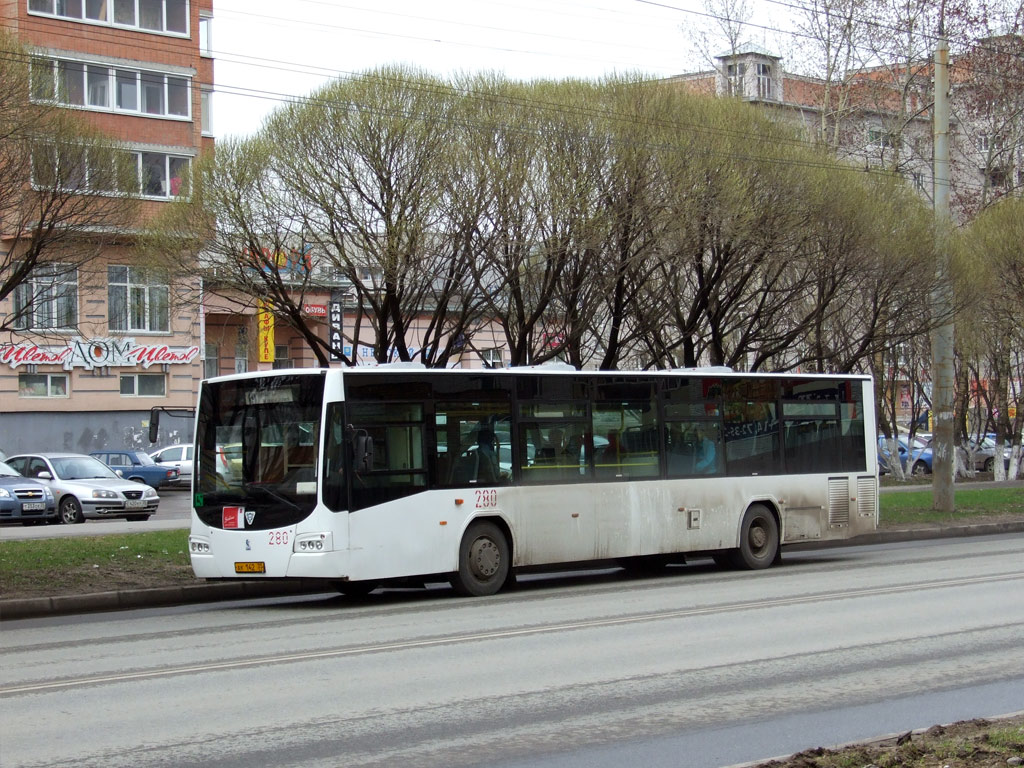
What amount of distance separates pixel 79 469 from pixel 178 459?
51.3 ft

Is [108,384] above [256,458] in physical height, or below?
above

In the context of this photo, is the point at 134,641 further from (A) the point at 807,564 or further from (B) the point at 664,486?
(A) the point at 807,564

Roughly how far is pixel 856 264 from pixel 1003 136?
18.1m

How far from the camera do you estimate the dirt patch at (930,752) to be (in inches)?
251

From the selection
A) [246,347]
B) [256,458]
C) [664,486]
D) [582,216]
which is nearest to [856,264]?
[582,216]

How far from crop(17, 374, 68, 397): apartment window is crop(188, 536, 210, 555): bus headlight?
3200 centimetres

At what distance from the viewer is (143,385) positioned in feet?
156

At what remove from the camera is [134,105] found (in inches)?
1801

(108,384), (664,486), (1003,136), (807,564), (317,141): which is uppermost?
(1003,136)

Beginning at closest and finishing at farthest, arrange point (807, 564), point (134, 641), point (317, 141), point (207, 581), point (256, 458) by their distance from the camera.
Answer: point (134, 641) → point (256, 458) → point (207, 581) → point (807, 564) → point (317, 141)

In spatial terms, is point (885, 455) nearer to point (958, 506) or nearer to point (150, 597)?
point (958, 506)

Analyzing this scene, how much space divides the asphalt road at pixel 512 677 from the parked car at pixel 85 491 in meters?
13.8

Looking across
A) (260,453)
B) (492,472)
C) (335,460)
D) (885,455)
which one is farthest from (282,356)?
(335,460)

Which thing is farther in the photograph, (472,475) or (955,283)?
(955,283)
